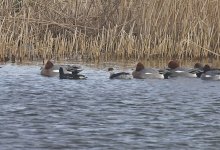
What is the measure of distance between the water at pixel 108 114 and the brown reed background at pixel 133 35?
523cm

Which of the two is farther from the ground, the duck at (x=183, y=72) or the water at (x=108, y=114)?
the duck at (x=183, y=72)

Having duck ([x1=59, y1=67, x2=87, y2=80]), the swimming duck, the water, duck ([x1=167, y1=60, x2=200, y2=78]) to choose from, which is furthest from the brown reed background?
the water

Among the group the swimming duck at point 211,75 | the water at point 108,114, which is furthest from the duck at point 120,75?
the swimming duck at point 211,75

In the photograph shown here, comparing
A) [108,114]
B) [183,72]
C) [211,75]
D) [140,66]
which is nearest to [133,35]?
[183,72]

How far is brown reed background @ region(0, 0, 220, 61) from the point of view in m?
25.1

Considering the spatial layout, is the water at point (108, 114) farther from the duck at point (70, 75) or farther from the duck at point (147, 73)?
the duck at point (147, 73)

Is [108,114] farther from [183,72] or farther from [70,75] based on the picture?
[183,72]

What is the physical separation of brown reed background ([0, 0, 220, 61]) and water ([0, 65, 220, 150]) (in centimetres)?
523

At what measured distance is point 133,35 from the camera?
26.4 meters

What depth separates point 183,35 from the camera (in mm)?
25156

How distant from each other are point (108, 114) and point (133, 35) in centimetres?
1348

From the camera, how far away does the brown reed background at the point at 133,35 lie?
25109 mm

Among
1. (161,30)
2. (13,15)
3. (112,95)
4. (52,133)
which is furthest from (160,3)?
(52,133)

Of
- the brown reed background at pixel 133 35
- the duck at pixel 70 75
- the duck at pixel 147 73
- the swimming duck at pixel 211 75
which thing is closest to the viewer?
the duck at pixel 70 75
